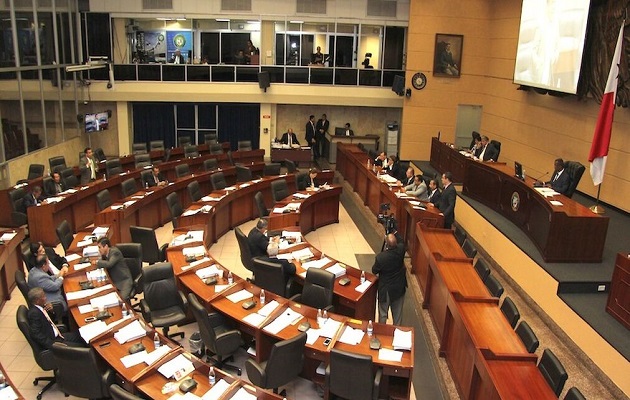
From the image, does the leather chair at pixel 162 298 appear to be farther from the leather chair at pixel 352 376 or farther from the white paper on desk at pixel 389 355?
the white paper on desk at pixel 389 355

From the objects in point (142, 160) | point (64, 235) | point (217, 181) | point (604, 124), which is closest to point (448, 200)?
point (604, 124)

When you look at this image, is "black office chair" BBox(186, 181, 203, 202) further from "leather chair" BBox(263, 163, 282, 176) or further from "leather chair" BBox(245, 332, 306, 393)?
"leather chair" BBox(245, 332, 306, 393)

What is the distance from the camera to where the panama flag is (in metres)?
9.33

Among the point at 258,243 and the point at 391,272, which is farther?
the point at 258,243

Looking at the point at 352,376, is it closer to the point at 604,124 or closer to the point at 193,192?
the point at 604,124

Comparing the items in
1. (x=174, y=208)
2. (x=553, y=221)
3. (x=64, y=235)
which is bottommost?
(x=64, y=235)

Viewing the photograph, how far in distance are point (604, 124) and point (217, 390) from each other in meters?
8.12

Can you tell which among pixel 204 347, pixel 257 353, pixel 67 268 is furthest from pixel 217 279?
pixel 67 268

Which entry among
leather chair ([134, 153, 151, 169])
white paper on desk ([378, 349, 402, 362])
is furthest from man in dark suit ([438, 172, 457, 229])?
leather chair ([134, 153, 151, 169])

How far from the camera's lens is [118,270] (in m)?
7.82

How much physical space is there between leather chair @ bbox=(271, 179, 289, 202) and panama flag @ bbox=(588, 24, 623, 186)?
634cm

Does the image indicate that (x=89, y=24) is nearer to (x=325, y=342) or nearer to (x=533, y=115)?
(x=533, y=115)

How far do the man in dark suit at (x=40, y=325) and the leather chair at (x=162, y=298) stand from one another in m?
1.09

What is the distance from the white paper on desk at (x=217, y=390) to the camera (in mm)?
5074
